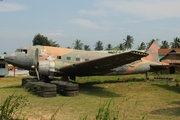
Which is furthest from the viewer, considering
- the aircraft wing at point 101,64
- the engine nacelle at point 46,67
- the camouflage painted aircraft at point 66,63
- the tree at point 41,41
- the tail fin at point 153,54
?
the tree at point 41,41

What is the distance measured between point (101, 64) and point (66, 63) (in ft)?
12.0

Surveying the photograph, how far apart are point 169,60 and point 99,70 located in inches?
954

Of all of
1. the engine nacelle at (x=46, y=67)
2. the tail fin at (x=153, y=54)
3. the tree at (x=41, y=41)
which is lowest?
the engine nacelle at (x=46, y=67)

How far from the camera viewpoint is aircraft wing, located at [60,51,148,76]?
13.4 metres

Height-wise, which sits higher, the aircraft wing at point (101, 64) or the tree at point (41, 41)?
the tree at point (41, 41)

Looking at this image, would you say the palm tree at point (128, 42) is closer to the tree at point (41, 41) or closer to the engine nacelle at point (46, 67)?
the tree at point (41, 41)

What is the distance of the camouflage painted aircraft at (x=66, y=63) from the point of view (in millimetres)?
15686

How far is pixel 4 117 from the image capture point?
5.40 meters

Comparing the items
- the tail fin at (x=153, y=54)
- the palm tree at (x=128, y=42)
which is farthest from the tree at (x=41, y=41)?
the tail fin at (x=153, y=54)

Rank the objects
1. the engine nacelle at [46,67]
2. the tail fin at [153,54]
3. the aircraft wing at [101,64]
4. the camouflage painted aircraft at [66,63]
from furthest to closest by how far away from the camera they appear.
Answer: the tail fin at [153,54], the engine nacelle at [46,67], the camouflage painted aircraft at [66,63], the aircraft wing at [101,64]

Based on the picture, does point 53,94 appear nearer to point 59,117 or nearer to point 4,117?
point 59,117

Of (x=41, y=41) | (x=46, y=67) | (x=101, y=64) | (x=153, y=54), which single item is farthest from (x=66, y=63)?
(x=41, y=41)

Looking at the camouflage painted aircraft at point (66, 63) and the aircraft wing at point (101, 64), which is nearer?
the aircraft wing at point (101, 64)

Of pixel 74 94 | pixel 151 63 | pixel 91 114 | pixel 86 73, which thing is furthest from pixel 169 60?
pixel 91 114
